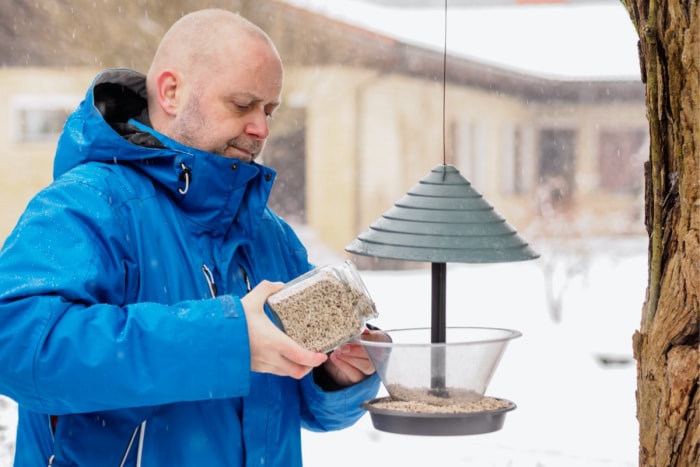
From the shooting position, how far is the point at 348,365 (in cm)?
208

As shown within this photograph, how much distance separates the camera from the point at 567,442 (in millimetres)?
6246

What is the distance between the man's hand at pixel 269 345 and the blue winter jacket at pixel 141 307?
2 centimetres

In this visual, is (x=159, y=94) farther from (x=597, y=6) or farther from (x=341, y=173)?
(x=597, y=6)

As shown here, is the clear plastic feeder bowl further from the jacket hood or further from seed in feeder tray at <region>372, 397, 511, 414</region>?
the jacket hood

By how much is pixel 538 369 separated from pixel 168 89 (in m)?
6.89

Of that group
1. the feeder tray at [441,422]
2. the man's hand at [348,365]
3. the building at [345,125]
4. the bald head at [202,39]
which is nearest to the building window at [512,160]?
the building at [345,125]

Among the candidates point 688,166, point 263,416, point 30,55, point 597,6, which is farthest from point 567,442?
point 597,6

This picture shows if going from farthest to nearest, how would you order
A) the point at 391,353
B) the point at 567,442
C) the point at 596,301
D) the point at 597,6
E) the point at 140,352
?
the point at 597,6
the point at 596,301
the point at 567,442
the point at 391,353
the point at 140,352

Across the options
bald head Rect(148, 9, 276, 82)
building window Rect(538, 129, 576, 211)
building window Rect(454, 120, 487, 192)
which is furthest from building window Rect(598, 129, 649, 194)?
bald head Rect(148, 9, 276, 82)

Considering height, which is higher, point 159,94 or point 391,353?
point 159,94

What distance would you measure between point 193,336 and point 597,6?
14.5 m

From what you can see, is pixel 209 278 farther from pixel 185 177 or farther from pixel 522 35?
pixel 522 35

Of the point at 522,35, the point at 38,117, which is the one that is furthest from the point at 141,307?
the point at 522,35

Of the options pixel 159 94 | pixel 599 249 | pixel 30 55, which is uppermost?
pixel 30 55
